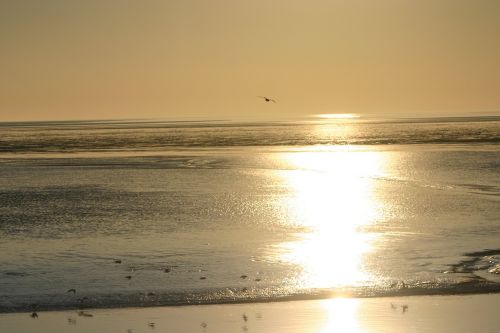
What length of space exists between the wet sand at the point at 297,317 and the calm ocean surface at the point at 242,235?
556mm

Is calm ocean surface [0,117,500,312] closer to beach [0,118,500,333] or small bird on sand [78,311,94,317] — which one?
beach [0,118,500,333]

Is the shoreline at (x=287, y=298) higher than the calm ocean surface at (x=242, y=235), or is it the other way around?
the calm ocean surface at (x=242, y=235)

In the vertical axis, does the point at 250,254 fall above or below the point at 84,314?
above

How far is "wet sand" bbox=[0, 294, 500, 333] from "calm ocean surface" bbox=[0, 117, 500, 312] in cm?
56

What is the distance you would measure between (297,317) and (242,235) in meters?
8.48

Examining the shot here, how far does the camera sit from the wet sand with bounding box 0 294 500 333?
11.3 metres

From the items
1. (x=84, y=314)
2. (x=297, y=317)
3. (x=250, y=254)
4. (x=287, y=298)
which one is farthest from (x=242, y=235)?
(x=297, y=317)

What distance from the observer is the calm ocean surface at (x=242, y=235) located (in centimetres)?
1420

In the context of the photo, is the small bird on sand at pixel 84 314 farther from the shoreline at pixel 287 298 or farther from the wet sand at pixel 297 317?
the shoreline at pixel 287 298

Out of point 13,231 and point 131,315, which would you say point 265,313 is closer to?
point 131,315

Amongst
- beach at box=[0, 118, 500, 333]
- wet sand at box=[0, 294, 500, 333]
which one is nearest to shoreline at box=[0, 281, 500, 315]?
beach at box=[0, 118, 500, 333]

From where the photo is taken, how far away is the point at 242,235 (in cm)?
2036

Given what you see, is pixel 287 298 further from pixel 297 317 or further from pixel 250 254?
pixel 250 254


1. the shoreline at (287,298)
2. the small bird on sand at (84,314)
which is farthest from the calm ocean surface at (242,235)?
the small bird on sand at (84,314)
